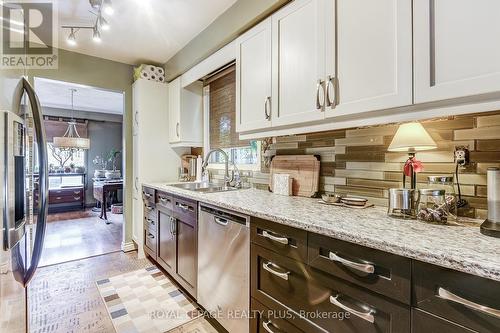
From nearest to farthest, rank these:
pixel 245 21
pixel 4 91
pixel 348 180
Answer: pixel 4 91 < pixel 348 180 < pixel 245 21

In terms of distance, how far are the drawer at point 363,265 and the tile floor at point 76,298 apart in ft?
3.93

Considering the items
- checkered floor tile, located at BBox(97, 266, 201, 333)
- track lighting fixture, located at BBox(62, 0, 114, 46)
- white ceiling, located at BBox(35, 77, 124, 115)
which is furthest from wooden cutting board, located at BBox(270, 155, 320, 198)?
white ceiling, located at BBox(35, 77, 124, 115)

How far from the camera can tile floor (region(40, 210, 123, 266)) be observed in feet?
10.1

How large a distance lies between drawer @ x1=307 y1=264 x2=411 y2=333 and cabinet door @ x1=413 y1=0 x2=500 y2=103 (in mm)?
781

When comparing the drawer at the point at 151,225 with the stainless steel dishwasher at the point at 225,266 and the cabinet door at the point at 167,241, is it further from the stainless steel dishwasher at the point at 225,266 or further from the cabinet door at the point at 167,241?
the stainless steel dishwasher at the point at 225,266

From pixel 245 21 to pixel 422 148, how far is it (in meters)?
1.50

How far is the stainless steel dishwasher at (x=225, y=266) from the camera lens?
4.64ft

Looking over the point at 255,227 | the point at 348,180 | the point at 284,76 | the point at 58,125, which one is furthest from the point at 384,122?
the point at 58,125

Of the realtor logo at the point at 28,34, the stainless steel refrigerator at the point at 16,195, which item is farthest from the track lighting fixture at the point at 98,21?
→ the stainless steel refrigerator at the point at 16,195

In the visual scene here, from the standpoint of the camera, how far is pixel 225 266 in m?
1.56

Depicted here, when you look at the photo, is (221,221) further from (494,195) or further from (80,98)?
(80,98)

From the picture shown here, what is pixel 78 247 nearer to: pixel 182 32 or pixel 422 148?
pixel 182 32

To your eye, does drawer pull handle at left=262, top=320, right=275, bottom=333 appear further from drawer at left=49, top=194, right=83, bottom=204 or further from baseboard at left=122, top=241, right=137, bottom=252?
drawer at left=49, top=194, right=83, bottom=204

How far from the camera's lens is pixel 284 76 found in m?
1.58
